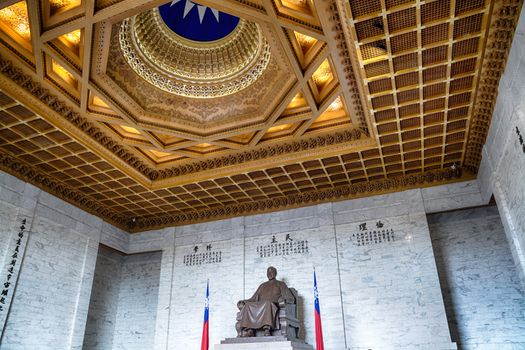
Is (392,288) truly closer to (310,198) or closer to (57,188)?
(310,198)

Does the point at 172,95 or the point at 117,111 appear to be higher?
the point at 172,95

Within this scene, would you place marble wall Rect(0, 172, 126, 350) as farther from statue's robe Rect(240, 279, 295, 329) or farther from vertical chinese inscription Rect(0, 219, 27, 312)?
statue's robe Rect(240, 279, 295, 329)

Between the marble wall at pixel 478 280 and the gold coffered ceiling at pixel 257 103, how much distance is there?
1.34 metres

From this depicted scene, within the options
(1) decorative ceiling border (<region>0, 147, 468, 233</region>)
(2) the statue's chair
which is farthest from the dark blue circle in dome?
(2) the statue's chair

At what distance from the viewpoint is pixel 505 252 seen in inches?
391

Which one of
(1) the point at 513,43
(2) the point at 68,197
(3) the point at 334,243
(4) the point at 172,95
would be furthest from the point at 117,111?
(1) the point at 513,43

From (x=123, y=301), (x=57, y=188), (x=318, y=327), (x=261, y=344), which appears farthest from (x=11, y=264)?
(x=318, y=327)

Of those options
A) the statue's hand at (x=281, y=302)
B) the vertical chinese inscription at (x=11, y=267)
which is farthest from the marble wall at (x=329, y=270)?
the vertical chinese inscription at (x=11, y=267)

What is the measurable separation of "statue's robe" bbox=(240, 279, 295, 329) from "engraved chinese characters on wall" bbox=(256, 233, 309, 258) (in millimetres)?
1346

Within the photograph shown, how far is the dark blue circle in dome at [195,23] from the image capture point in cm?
845

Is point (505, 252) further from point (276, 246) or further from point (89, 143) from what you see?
point (89, 143)

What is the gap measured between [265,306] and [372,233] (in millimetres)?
3594

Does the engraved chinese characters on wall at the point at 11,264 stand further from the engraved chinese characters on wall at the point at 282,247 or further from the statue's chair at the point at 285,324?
the engraved chinese characters on wall at the point at 282,247

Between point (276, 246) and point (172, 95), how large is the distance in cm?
535
